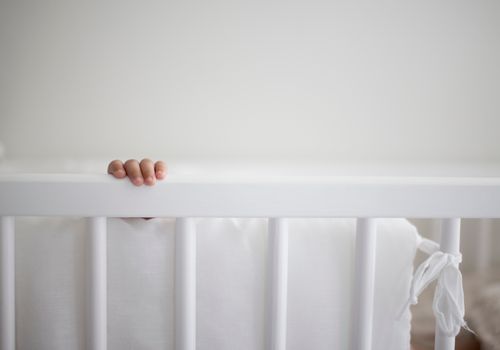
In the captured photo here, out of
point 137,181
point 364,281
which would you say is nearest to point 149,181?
point 137,181

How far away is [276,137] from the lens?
1.46m

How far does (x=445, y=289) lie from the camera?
1.88 ft

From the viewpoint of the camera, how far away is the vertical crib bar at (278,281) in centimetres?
55

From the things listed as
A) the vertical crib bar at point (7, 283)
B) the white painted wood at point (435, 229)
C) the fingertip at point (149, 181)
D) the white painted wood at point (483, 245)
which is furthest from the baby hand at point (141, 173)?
the white painted wood at point (483, 245)

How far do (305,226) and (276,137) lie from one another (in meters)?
0.88

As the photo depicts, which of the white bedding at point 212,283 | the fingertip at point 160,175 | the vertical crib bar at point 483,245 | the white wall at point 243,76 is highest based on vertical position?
the white wall at point 243,76

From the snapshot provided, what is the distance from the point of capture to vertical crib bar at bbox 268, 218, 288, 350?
55 cm

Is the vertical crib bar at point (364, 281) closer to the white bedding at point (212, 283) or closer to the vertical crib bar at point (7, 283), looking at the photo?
the white bedding at point (212, 283)

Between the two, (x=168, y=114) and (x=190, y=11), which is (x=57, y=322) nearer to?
(x=168, y=114)

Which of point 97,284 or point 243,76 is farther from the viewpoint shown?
point 243,76

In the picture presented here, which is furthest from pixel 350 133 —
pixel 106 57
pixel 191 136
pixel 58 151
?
pixel 58 151

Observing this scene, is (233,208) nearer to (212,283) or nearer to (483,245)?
(212,283)

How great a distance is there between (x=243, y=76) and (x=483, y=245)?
98 centimetres

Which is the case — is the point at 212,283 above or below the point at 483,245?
above
